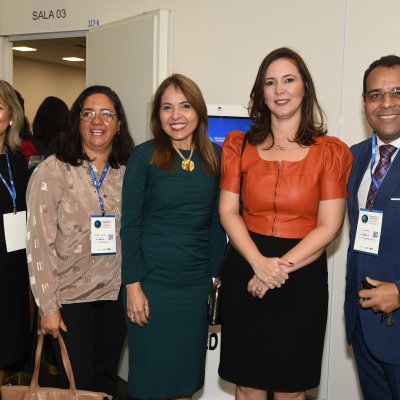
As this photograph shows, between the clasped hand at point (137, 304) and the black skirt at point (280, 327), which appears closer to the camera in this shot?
the black skirt at point (280, 327)

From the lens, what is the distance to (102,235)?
8.11ft

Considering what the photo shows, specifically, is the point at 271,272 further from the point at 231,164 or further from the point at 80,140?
the point at 80,140

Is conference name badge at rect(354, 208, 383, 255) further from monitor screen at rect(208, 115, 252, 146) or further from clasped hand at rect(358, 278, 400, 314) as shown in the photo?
monitor screen at rect(208, 115, 252, 146)

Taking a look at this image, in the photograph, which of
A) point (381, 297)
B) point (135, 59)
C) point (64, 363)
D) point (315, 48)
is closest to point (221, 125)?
point (315, 48)

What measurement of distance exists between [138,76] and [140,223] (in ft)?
5.47

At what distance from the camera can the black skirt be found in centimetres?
221

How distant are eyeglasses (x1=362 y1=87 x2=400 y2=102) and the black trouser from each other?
4.77 ft

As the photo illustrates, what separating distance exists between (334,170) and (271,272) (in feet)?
1.57

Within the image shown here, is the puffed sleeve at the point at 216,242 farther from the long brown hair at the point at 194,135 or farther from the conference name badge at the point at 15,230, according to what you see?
the conference name badge at the point at 15,230

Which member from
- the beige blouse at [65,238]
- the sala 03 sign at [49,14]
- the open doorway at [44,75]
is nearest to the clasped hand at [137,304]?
the beige blouse at [65,238]

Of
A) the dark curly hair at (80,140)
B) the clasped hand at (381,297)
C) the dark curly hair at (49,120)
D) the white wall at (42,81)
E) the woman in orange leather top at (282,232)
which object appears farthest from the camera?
the white wall at (42,81)

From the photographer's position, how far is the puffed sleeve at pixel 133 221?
2.35 m

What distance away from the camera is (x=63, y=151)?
2.52m

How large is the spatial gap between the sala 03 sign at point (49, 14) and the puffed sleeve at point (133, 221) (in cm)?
281
